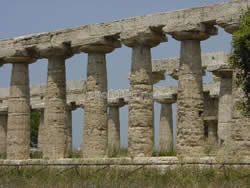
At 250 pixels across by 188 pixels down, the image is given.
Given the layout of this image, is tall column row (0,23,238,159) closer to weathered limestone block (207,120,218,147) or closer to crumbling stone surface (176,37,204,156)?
crumbling stone surface (176,37,204,156)

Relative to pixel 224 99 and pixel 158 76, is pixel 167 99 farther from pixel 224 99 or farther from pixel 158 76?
pixel 224 99

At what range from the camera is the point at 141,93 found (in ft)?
90.1

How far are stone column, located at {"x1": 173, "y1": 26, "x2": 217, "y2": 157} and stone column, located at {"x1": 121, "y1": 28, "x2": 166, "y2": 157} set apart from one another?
5.12 feet

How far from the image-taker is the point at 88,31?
29.0 metres

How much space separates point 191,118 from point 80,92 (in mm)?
18613

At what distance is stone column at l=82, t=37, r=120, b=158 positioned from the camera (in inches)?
1132

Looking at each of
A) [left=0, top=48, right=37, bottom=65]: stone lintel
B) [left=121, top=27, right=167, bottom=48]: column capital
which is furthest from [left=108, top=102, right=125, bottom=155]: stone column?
[left=121, top=27, right=167, bottom=48]: column capital

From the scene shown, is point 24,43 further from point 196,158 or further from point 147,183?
point 147,183

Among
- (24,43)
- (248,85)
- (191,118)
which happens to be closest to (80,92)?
(24,43)

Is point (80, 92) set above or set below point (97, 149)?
above

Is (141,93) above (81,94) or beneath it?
beneath

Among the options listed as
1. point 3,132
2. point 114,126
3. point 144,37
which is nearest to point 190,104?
point 144,37

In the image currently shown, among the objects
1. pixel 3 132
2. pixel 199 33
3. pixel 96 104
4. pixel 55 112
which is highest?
pixel 199 33

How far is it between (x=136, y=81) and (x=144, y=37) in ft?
6.05
